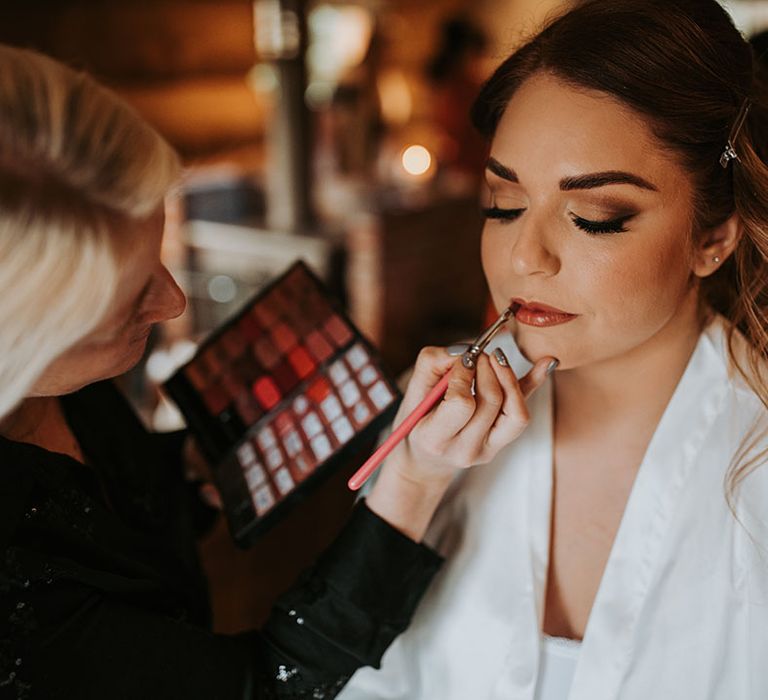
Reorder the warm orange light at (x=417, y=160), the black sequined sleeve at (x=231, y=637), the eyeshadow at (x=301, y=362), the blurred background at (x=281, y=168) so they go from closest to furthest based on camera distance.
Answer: the black sequined sleeve at (x=231, y=637) < the eyeshadow at (x=301, y=362) < the blurred background at (x=281, y=168) < the warm orange light at (x=417, y=160)

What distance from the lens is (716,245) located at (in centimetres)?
91

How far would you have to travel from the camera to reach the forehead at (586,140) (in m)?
0.81

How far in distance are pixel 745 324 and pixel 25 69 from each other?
2.91 ft

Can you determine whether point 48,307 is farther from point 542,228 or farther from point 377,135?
point 377,135

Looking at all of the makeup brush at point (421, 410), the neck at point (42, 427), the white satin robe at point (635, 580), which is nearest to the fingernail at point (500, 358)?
the makeup brush at point (421, 410)

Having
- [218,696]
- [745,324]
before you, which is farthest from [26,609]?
[745,324]

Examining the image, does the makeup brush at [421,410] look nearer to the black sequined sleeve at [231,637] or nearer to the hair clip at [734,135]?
the black sequined sleeve at [231,637]

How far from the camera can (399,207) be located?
3.18 m

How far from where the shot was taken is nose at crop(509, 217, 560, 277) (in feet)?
2.76

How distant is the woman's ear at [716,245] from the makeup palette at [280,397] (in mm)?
391

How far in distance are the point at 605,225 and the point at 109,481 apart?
2.20 feet

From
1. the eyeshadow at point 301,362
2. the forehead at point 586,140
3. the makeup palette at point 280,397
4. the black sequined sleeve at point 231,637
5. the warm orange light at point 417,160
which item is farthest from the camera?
the warm orange light at point 417,160

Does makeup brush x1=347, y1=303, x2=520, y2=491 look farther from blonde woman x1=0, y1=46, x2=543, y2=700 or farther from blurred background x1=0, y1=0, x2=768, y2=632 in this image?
blurred background x1=0, y1=0, x2=768, y2=632

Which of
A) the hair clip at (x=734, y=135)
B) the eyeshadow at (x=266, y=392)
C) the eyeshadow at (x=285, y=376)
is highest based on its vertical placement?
the hair clip at (x=734, y=135)
